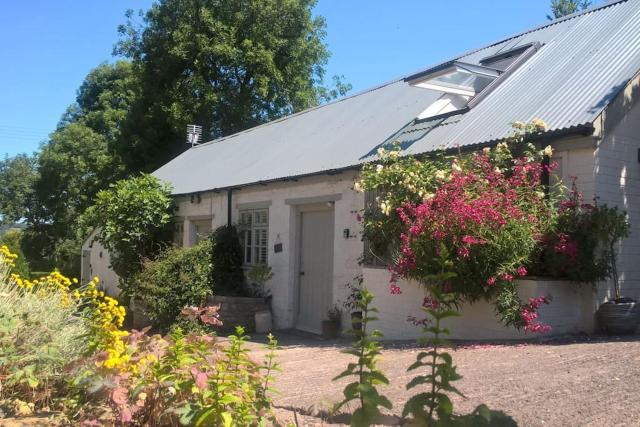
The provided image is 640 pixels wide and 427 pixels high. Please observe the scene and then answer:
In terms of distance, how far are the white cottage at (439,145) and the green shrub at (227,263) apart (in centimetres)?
36

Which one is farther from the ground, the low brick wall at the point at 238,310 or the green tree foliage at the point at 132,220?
the green tree foliage at the point at 132,220

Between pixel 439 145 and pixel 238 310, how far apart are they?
561cm

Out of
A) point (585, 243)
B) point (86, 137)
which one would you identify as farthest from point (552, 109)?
point (86, 137)

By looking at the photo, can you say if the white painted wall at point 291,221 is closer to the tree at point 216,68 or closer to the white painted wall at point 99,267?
the white painted wall at point 99,267

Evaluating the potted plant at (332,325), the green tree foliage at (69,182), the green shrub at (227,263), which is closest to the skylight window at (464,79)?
the potted plant at (332,325)

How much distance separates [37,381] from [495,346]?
16.7 feet

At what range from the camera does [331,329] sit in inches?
441

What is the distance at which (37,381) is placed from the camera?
435cm

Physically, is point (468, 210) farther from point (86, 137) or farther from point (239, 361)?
point (86, 137)

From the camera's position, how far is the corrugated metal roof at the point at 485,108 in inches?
356

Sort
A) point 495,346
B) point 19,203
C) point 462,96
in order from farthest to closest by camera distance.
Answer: point 19,203, point 462,96, point 495,346

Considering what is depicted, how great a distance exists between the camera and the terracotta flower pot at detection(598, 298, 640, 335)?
7789 mm

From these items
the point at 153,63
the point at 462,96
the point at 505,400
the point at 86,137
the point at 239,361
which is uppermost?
the point at 153,63

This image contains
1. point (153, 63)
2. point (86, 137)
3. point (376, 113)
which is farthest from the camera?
point (86, 137)
